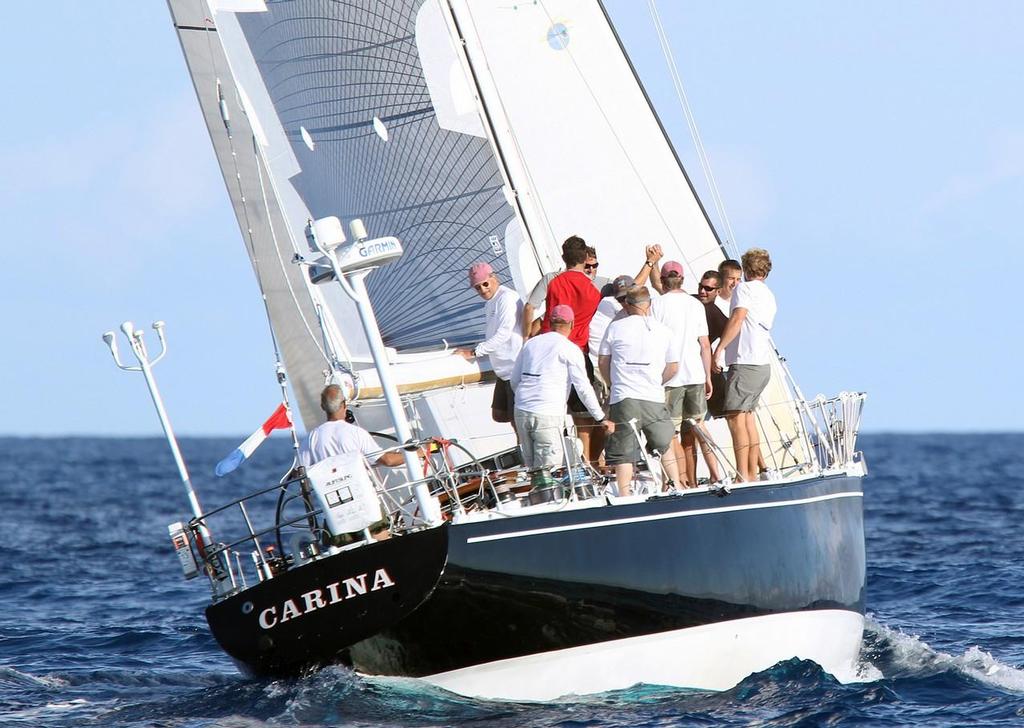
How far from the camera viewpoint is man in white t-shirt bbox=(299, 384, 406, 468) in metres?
8.65

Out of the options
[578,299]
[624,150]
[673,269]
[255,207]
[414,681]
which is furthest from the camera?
[624,150]

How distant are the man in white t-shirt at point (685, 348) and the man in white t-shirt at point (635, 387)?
1.23 feet

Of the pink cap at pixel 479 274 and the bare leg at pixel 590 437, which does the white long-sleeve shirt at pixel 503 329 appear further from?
the bare leg at pixel 590 437

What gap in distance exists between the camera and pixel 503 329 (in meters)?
9.56

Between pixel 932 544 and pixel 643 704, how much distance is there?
10901mm

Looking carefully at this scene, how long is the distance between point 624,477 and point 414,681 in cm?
167

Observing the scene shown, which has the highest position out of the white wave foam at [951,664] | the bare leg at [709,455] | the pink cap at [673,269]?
the pink cap at [673,269]

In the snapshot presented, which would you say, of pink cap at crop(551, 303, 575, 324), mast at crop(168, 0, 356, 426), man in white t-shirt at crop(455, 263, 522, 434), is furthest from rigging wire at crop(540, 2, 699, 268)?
pink cap at crop(551, 303, 575, 324)

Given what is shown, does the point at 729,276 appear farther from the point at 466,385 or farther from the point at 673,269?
the point at 466,385

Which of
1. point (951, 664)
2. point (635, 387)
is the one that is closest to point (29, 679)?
Result: point (635, 387)

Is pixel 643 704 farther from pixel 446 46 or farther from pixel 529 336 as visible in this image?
pixel 446 46

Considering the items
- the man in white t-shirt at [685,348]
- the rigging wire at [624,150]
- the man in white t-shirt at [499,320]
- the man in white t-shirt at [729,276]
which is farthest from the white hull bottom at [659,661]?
the rigging wire at [624,150]

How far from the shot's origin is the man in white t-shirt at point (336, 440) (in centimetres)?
865

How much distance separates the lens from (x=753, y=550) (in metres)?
8.91
